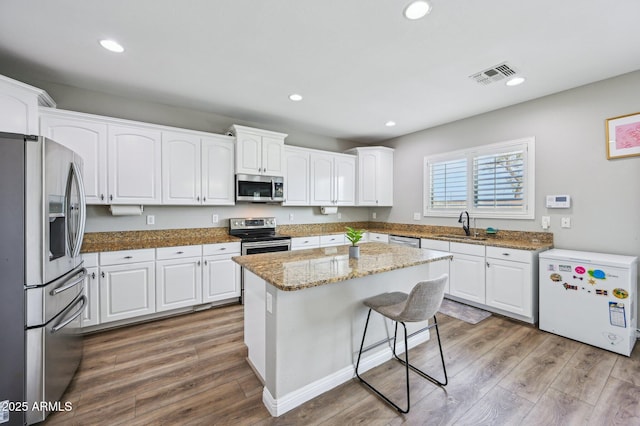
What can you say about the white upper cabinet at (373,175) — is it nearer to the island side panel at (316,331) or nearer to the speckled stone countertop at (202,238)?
the speckled stone countertop at (202,238)

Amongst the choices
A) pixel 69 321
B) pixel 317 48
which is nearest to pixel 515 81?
pixel 317 48

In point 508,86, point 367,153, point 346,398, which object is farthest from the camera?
point 367,153

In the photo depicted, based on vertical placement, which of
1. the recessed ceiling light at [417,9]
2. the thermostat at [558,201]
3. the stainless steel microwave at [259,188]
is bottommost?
the thermostat at [558,201]

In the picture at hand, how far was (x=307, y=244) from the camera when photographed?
4.18 m

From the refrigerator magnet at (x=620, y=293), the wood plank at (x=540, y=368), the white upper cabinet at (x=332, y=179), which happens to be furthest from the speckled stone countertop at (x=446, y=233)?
the wood plank at (x=540, y=368)

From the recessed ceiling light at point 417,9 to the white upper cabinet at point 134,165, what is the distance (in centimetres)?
289

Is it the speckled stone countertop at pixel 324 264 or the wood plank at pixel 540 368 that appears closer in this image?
the speckled stone countertop at pixel 324 264

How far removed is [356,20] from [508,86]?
207cm

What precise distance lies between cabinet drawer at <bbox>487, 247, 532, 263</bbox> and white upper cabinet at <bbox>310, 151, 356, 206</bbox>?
2.39 metres

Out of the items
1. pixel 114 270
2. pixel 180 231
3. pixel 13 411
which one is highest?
pixel 180 231

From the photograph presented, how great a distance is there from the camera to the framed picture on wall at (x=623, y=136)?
2574 millimetres

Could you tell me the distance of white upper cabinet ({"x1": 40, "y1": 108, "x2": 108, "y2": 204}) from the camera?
2.65 m

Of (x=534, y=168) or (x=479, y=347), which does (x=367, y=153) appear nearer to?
(x=534, y=168)

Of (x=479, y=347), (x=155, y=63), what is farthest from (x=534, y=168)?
(x=155, y=63)
